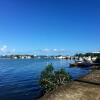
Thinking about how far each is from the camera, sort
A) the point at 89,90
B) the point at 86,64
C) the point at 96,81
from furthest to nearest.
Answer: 1. the point at 86,64
2. the point at 96,81
3. the point at 89,90

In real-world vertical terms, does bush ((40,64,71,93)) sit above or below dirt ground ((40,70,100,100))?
below

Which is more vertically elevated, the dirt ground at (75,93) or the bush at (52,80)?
the dirt ground at (75,93)

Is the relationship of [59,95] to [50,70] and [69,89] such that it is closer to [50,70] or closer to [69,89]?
[69,89]

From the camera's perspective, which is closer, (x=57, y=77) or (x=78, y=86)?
(x=78, y=86)

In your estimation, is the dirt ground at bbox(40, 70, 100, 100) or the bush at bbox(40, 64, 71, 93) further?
the bush at bbox(40, 64, 71, 93)

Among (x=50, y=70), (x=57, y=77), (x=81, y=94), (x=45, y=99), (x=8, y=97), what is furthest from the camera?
(x=8, y=97)

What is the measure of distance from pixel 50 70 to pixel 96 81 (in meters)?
22.8

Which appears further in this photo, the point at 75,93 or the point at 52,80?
the point at 52,80

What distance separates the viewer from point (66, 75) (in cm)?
3994

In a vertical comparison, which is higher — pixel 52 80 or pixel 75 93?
pixel 75 93

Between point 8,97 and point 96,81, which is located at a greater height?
point 96,81

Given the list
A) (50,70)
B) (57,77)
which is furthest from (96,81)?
(50,70)

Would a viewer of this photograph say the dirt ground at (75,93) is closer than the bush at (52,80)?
Yes

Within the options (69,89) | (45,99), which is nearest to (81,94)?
(69,89)
